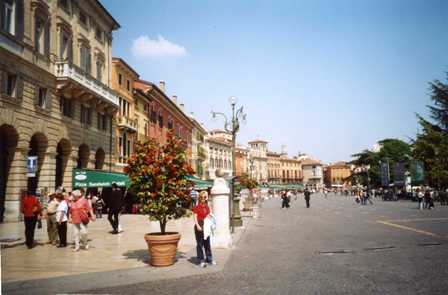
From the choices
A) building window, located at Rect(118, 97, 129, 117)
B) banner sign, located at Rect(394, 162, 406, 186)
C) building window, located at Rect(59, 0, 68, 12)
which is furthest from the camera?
banner sign, located at Rect(394, 162, 406, 186)

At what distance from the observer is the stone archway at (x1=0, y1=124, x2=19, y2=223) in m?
19.3

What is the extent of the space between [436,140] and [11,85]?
3312cm

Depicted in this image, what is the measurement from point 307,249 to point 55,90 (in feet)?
60.6

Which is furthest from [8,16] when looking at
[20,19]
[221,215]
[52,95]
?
[221,215]

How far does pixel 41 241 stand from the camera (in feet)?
41.8

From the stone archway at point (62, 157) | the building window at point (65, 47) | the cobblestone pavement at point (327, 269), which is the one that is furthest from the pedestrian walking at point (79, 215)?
the building window at point (65, 47)

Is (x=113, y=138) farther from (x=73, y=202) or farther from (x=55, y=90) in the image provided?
(x=73, y=202)

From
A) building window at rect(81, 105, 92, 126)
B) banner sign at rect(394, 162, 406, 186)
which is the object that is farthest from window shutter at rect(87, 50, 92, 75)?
banner sign at rect(394, 162, 406, 186)

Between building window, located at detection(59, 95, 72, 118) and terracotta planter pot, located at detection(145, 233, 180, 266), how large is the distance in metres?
18.0

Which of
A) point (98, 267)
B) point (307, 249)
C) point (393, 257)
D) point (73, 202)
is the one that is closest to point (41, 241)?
point (73, 202)

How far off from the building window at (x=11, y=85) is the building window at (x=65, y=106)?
14.9 ft

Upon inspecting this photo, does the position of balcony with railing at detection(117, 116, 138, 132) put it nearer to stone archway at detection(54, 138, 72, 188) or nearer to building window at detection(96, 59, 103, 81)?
building window at detection(96, 59, 103, 81)

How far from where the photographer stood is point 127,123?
34.6 m

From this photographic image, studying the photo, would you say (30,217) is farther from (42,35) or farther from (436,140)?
(436,140)
